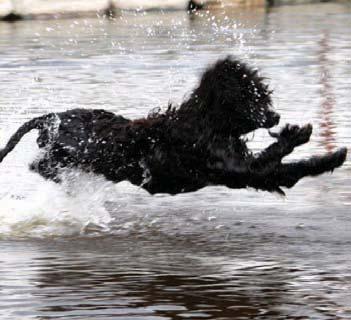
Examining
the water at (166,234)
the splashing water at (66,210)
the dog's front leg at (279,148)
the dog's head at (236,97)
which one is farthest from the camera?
the splashing water at (66,210)

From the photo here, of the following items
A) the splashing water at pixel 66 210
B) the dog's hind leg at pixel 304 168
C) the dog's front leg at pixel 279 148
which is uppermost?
the dog's front leg at pixel 279 148

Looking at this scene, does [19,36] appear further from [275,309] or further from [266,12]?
[275,309]

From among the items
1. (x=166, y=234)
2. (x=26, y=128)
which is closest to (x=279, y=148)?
(x=166, y=234)

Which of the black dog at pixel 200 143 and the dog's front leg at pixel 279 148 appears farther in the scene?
the dog's front leg at pixel 279 148

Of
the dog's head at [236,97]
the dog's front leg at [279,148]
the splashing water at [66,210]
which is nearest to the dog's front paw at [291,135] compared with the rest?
the dog's front leg at [279,148]

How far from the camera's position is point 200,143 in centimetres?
815

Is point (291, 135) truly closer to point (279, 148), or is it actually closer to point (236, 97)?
point (279, 148)

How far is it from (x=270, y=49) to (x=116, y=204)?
986 cm

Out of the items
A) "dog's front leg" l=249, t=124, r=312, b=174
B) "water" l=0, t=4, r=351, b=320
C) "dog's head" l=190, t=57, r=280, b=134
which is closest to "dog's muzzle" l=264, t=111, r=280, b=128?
"dog's head" l=190, t=57, r=280, b=134

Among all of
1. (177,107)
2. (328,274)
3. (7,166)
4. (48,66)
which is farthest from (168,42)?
(328,274)

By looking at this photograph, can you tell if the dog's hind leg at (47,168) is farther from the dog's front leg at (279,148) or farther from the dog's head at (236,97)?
the dog's front leg at (279,148)

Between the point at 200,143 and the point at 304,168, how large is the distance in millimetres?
692

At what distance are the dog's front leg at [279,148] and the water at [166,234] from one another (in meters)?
0.40

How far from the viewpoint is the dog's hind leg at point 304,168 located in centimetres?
827
